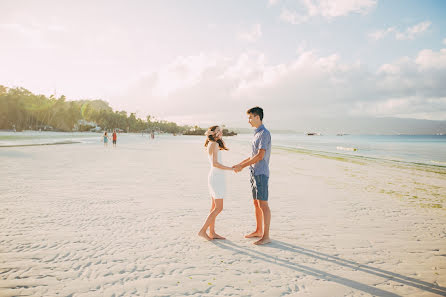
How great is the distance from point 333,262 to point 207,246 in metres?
2.04

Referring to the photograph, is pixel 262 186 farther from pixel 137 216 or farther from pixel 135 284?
pixel 137 216

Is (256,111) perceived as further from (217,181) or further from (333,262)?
(333,262)

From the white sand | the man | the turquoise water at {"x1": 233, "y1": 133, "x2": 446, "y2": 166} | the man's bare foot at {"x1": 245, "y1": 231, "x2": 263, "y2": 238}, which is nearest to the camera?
the white sand

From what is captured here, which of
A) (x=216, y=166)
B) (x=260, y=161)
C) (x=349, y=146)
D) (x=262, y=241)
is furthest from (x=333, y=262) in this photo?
(x=349, y=146)

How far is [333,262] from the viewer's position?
390 centimetres

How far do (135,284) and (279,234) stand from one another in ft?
9.44

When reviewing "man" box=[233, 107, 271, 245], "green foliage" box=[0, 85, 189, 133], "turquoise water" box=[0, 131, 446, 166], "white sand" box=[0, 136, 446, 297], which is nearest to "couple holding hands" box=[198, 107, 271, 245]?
"man" box=[233, 107, 271, 245]

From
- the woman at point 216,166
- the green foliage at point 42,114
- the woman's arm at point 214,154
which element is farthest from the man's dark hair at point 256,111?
the green foliage at point 42,114

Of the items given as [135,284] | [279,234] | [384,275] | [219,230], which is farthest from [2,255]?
[384,275]

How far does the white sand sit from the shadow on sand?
0.02m

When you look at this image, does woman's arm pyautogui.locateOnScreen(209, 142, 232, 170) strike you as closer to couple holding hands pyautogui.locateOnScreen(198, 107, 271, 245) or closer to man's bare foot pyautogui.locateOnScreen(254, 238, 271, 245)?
couple holding hands pyautogui.locateOnScreen(198, 107, 271, 245)

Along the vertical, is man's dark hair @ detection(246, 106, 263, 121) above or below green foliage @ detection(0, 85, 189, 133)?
below

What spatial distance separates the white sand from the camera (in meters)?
3.25

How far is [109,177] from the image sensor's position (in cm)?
1075
